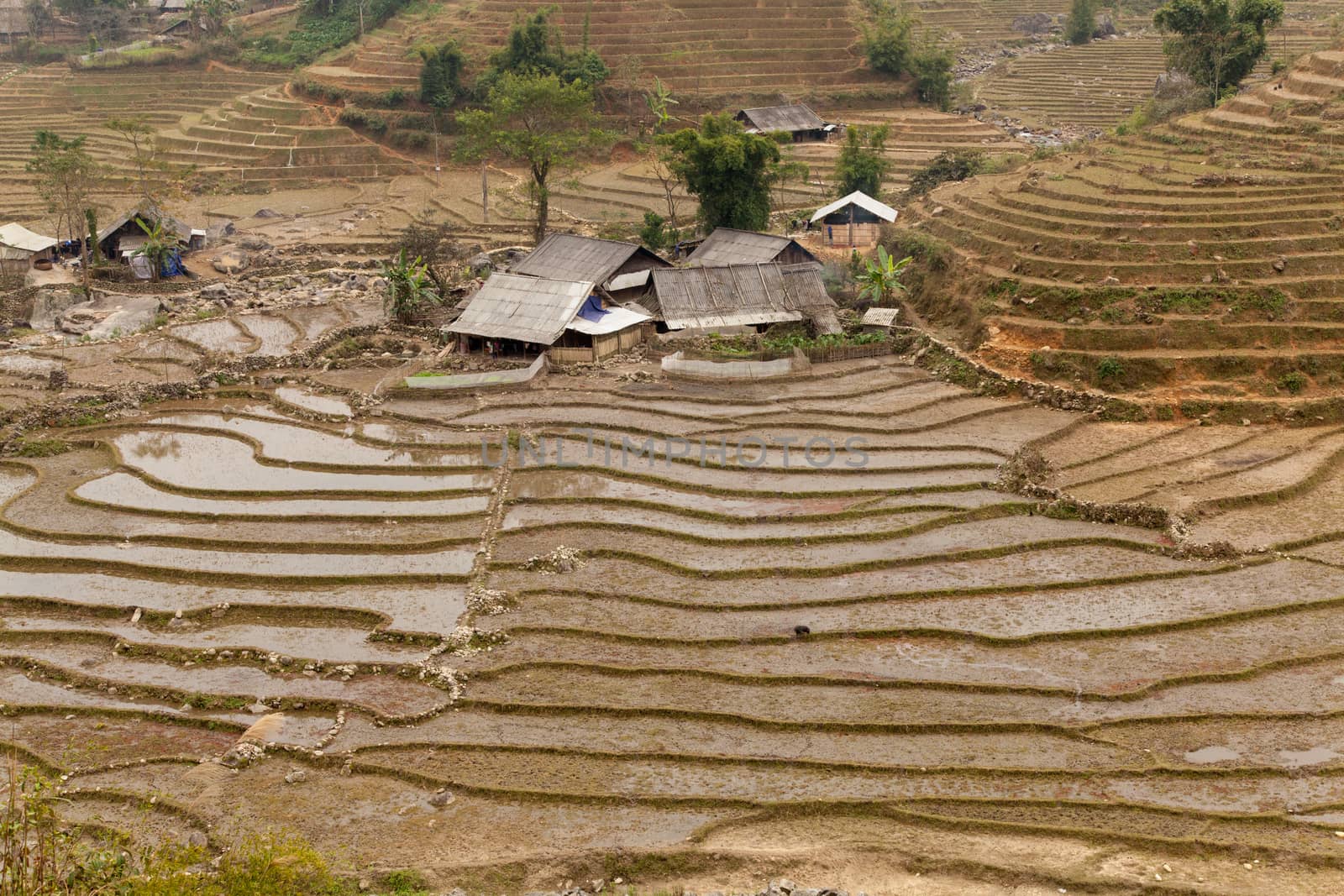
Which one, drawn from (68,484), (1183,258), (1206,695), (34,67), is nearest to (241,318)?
(68,484)

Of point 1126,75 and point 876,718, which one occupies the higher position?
point 1126,75

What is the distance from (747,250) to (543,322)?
7.02 meters

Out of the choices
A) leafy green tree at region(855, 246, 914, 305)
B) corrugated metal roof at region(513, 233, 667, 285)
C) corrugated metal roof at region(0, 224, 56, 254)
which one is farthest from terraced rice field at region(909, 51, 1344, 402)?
corrugated metal roof at region(0, 224, 56, 254)

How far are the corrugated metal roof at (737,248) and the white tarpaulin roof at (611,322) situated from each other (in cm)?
276

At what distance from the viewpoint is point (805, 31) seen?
185 ft

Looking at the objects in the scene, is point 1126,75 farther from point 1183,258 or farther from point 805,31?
point 1183,258

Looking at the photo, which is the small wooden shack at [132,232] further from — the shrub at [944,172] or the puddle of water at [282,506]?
the shrub at [944,172]

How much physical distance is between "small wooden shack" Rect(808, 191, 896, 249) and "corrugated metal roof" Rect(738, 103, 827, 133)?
10.9 meters

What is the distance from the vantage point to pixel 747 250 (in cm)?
3303

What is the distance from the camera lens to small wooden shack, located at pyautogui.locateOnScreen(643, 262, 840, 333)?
30.1m

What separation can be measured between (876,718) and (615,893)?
4.28 metres

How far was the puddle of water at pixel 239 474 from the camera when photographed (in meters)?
22.4

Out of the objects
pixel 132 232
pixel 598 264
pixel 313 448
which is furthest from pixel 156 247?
pixel 313 448

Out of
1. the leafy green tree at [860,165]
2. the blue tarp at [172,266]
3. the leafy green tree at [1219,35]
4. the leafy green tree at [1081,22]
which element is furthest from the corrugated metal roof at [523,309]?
the leafy green tree at [1081,22]
